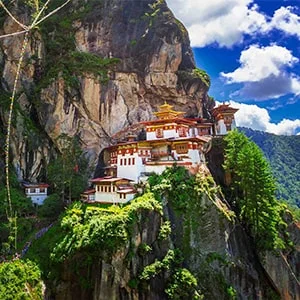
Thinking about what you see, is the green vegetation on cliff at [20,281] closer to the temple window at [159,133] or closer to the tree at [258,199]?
the temple window at [159,133]

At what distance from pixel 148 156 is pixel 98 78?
40.3 feet

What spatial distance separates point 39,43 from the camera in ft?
127

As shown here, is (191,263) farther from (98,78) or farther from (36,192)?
(98,78)

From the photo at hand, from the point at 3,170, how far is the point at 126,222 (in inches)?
612

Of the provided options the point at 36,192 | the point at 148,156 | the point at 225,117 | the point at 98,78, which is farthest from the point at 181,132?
the point at 36,192

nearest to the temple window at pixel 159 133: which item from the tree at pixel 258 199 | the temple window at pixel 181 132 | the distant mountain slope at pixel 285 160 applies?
the temple window at pixel 181 132

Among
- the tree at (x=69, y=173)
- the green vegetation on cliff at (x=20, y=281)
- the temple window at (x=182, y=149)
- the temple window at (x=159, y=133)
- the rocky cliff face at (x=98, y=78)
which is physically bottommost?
the green vegetation on cliff at (x=20, y=281)

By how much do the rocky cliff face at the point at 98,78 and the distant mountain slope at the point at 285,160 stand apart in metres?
67.8

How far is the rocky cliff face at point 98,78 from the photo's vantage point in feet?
119

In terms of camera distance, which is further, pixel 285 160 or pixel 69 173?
pixel 285 160

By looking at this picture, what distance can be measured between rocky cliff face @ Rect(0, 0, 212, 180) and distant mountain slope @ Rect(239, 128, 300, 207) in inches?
2668

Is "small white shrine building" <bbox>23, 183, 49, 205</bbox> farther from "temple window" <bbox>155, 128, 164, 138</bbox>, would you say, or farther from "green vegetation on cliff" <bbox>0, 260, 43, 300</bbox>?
"temple window" <bbox>155, 128, 164, 138</bbox>

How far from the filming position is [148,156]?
105 feet

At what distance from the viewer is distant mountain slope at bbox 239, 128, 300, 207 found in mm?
100456
